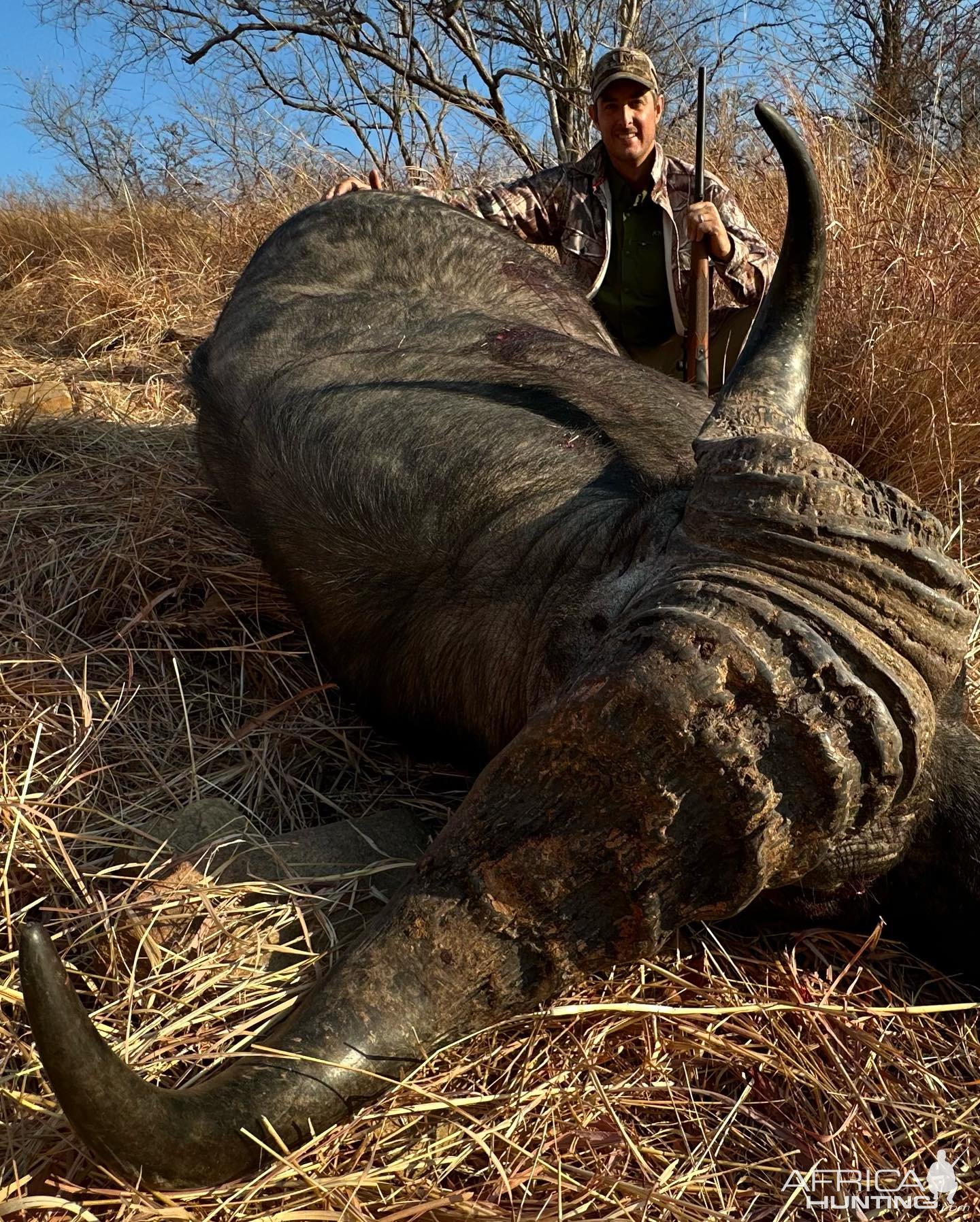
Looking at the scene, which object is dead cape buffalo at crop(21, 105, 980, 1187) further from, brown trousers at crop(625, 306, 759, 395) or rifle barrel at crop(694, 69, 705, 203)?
brown trousers at crop(625, 306, 759, 395)

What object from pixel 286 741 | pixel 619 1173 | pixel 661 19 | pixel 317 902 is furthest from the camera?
pixel 661 19

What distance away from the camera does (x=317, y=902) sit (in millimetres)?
2172

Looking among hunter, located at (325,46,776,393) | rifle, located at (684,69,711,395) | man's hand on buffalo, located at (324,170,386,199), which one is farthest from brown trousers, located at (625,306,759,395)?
man's hand on buffalo, located at (324,170,386,199)

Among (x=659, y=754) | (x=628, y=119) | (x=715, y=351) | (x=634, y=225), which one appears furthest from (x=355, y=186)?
(x=659, y=754)

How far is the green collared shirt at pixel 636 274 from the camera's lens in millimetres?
5207

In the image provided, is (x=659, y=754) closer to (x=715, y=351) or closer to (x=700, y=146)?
(x=700, y=146)

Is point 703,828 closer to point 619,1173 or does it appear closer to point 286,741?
point 619,1173

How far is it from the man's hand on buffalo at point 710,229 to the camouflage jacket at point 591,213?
225 mm

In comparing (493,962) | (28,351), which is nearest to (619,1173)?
(493,962)

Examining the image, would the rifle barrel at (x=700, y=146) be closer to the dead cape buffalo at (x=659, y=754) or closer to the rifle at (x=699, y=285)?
the rifle at (x=699, y=285)

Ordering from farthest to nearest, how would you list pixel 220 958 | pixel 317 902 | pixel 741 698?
pixel 317 902
pixel 220 958
pixel 741 698

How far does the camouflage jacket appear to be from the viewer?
16.3 feet

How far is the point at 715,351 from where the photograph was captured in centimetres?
520

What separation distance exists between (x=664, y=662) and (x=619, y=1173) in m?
0.88
